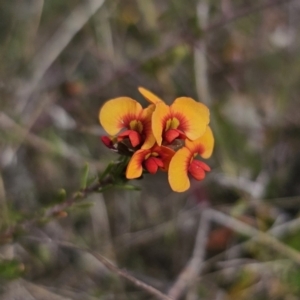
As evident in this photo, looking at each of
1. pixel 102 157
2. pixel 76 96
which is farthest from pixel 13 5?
pixel 102 157

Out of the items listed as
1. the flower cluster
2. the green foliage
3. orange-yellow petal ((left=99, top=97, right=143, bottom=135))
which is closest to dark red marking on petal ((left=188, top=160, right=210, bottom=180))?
the flower cluster

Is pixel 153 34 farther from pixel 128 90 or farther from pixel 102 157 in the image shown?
pixel 102 157

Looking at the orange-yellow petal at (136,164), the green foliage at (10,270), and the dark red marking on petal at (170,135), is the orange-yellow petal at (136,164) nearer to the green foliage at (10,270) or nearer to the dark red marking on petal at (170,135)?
the dark red marking on petal at (170,135)

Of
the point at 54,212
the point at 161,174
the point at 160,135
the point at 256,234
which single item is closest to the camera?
the point at 160,135

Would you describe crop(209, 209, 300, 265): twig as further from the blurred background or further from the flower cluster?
the flower cluster

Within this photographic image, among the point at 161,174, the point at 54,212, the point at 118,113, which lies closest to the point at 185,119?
the point at 118,113

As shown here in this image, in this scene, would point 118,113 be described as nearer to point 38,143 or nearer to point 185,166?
point 185,166

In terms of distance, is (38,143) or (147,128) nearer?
(147,128)
